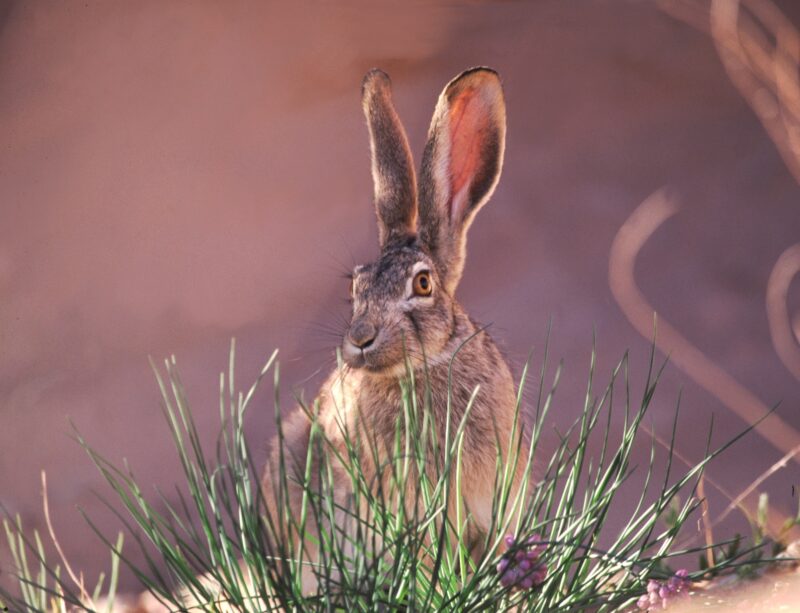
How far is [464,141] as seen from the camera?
5.20 feet

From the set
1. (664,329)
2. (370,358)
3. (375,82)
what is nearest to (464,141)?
(375,82)

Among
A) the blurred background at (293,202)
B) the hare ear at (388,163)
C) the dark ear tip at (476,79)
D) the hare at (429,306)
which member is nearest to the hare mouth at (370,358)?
the hare at (429,306)

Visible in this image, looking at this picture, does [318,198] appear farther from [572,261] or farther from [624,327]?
[624,327]

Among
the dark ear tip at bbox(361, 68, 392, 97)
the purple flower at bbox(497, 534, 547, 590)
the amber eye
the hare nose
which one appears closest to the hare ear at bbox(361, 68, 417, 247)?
the dark ear tip at bbox(361, 68, 392, 97)

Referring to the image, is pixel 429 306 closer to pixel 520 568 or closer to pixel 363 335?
pixel 363 335

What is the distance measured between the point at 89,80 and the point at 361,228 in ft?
2.05

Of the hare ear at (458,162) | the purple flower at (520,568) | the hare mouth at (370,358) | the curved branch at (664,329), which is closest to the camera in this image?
the purple flower at (520,568)

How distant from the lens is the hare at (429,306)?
4.80ft

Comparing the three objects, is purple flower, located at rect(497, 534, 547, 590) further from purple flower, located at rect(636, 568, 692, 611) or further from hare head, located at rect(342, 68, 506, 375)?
hare head, located at rect(342, 68, 506, 375)

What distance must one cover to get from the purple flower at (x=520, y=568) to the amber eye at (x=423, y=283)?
56cm

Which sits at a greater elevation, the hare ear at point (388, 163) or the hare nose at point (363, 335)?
the hare ear at point (388, 163)

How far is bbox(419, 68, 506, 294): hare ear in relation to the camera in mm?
1533

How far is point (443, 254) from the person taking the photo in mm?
1602

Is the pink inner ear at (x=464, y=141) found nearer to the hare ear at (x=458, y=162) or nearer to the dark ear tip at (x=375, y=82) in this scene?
the hare ear at (x=458, y=162)
